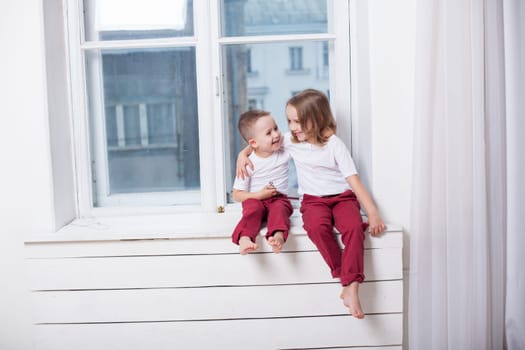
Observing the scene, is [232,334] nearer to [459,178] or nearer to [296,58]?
[459,178]

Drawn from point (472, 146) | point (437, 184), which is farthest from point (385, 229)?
point (472, 146)

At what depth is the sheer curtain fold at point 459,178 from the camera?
1.53 meters

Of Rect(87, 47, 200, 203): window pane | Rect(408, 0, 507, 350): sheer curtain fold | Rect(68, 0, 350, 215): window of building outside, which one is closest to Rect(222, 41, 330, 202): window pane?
Rect(68, 0, 350, 215): window of building outside

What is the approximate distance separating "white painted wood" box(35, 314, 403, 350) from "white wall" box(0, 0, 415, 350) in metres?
0.32

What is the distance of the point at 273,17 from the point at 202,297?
101cm

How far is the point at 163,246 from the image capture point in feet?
5.66

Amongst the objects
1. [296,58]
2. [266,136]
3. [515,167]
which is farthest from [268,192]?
[515,167]

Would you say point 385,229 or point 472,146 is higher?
point 472,146

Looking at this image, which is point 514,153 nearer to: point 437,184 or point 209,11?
point 437,184

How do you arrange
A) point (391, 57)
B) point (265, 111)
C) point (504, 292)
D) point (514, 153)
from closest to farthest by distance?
point (514, 153), point (504, 292), point (391, 57), point (265, 111)

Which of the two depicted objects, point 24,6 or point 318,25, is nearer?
point 24,6

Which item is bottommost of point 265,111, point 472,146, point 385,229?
point 385,229

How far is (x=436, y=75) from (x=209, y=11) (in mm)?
826

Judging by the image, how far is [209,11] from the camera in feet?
6.36
